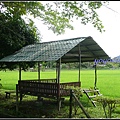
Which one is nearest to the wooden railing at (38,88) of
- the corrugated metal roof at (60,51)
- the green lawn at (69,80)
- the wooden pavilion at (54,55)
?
the wooden pavilion at (54,55)

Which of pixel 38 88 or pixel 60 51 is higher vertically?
pixel 60 51

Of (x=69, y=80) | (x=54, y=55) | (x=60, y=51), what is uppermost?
(x=60, y=51)

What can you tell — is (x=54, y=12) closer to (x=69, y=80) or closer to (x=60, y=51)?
(x=60, y=51)

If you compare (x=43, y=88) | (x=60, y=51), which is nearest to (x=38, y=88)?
(x=43, y=88)

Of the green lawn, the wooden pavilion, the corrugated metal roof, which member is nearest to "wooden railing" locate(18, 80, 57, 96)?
the wooden pavilion

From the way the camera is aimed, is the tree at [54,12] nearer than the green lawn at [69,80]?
Yes

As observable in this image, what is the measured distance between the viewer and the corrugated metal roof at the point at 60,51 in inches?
357

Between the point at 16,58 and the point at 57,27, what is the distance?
278cm

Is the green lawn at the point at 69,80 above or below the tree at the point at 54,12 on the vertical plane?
below

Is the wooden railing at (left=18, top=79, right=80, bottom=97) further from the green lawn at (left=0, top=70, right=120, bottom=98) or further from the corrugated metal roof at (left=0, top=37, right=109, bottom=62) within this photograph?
the green lawn at (left=0, top=70, right=120, bottom=98)

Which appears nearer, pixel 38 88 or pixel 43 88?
pixel 43 88

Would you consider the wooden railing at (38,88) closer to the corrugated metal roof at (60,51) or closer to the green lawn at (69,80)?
the corrugated metal roof at (60,51)

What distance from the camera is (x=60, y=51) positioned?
9109 millimetres

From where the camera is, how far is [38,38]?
1291cm
